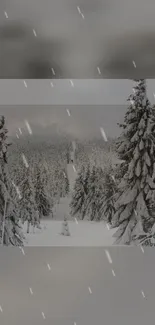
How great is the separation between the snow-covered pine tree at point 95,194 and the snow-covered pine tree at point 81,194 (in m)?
0.01

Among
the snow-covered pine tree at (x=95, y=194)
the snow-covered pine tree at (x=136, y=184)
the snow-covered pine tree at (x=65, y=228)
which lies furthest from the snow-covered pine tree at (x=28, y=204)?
the snow-covered pine tree at (x=136, y=184)

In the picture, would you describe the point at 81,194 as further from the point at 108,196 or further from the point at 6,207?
the point at 6,207

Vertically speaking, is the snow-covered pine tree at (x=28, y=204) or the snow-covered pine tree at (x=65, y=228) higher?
the snow-covered pine tree at (x=28, y=204)

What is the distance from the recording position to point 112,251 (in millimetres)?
2066

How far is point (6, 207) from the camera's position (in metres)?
2.09

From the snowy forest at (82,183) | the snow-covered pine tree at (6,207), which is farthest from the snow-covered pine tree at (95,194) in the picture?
the snow-covered pine tree at (6,207)

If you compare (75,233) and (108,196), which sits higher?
(108,196)

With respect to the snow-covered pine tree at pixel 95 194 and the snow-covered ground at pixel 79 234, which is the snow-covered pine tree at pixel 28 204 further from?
the snow-covered pine tree at pixel 95 194

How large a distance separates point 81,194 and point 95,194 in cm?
6

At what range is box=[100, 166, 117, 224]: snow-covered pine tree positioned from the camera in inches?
81.6

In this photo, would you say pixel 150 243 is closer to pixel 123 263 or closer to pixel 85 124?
pixel 123 263

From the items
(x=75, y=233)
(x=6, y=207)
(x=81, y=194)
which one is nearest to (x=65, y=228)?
(x=75, y=233)

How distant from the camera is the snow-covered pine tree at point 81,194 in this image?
2.06 metres

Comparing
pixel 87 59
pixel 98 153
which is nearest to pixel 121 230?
pixel 98 153
